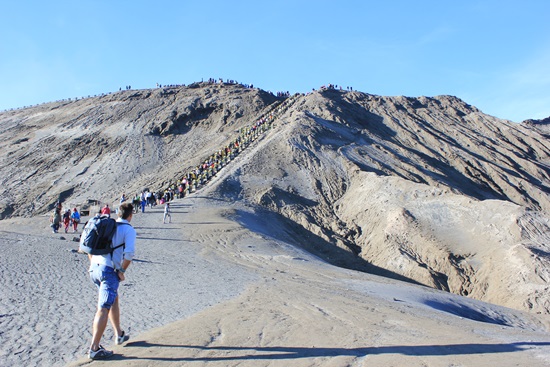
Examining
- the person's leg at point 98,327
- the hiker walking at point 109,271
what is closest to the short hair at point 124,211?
the hiker walking at point 109,271

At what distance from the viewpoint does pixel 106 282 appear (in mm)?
5398

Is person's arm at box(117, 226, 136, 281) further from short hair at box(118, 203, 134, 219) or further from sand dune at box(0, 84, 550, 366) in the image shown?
sand dune at box(0, 84, 550, 366)

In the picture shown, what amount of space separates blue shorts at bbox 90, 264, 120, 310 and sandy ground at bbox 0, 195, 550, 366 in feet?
2.20

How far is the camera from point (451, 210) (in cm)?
2347

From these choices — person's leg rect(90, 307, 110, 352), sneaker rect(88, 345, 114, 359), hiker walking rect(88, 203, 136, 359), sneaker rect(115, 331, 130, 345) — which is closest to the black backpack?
hiker walking rect(88, 203, 136, 359)

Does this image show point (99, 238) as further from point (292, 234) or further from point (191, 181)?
point (191, 181)

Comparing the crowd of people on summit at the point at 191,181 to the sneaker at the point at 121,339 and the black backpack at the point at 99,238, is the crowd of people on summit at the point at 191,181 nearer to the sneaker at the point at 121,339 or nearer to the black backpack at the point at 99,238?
the sneaker at the point at 121,339

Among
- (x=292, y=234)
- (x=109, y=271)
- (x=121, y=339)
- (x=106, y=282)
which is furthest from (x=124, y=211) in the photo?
(x=292, y=234)

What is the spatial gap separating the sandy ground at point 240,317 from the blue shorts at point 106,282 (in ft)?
2.20

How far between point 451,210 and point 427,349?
60.9ft

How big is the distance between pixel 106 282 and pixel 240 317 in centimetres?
265

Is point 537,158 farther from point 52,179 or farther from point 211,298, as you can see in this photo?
point 211,298

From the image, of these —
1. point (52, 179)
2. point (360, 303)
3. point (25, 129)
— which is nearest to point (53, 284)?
point (360, 303)

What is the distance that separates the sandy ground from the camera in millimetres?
5730
